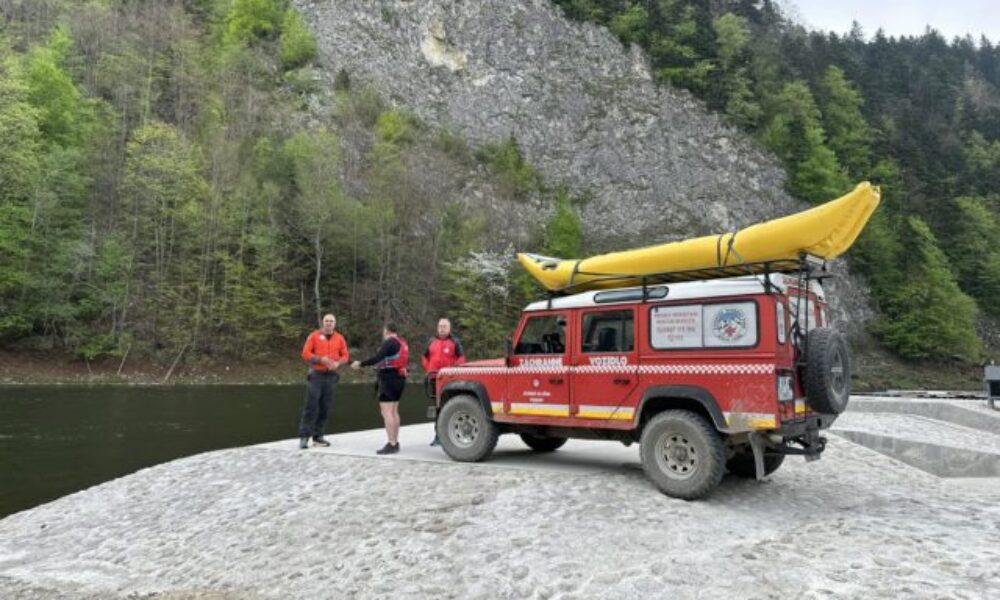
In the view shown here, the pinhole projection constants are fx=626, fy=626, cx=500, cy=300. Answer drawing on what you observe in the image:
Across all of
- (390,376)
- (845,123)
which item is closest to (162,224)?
(390,376)

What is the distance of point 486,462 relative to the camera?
8.91 m

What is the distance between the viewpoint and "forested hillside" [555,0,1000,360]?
188 feet

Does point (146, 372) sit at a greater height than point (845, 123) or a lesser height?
lesser

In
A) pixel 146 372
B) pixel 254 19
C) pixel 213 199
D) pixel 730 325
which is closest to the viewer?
pixel 730 325

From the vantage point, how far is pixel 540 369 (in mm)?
8352

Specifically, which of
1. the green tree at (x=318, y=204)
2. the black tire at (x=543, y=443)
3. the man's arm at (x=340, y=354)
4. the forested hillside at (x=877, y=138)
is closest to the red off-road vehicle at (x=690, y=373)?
the black tire at (x=543, y=443)

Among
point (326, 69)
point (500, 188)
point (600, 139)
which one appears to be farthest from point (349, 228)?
point (600, 139)

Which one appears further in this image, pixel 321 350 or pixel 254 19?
pixel 254 19

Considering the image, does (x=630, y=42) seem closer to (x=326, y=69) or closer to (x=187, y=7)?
(x=326, y=69)

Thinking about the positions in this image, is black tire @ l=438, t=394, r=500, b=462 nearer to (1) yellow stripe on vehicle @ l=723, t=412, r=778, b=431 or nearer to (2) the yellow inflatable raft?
(2) the yellow inflatable raft

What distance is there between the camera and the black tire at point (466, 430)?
347 inches

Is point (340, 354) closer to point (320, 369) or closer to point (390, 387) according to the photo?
point (320, 369)

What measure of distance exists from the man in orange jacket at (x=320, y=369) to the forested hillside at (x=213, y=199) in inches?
1209

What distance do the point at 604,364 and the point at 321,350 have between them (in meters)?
4.91
